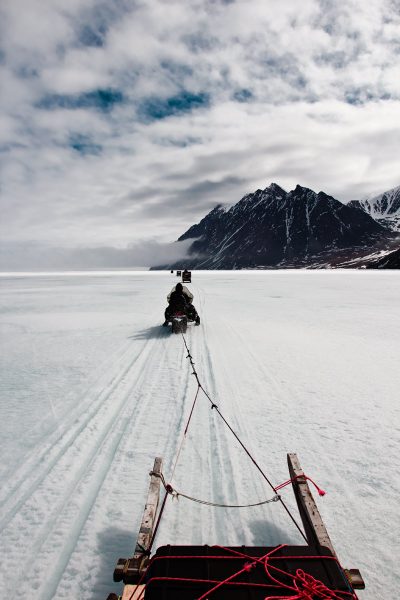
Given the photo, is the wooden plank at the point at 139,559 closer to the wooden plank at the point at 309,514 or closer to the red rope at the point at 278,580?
the red rope at the point at 278,580

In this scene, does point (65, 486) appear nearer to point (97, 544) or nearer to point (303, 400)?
point (97, 544)

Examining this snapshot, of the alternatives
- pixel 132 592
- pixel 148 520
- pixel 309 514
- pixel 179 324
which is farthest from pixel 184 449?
pixel 179 324

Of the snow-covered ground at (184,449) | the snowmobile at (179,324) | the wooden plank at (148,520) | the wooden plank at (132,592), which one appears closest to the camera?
the wooden plank at (132,592)

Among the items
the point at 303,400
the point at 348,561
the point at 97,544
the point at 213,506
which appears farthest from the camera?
the point at 303,400

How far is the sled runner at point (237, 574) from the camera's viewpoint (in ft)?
7.08

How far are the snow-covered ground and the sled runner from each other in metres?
0.48

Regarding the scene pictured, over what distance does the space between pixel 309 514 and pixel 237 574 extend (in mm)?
950

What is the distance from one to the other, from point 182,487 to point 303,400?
10.3 feet

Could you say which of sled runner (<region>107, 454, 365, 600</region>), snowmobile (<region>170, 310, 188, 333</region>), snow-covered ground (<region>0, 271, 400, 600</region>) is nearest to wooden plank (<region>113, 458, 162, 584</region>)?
sled runner (<region>107, 454, 365, 600</region>)

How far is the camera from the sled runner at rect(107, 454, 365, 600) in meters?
2.16

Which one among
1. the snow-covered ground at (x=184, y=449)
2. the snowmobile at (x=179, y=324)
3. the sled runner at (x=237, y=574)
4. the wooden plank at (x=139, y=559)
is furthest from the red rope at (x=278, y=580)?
the snowmobile at (x=179, y=324)

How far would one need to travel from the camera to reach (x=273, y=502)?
144 inches

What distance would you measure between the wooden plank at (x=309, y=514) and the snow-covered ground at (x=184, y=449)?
38 centimetres

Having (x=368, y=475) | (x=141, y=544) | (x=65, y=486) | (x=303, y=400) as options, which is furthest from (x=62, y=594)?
(x=303, y=400)
